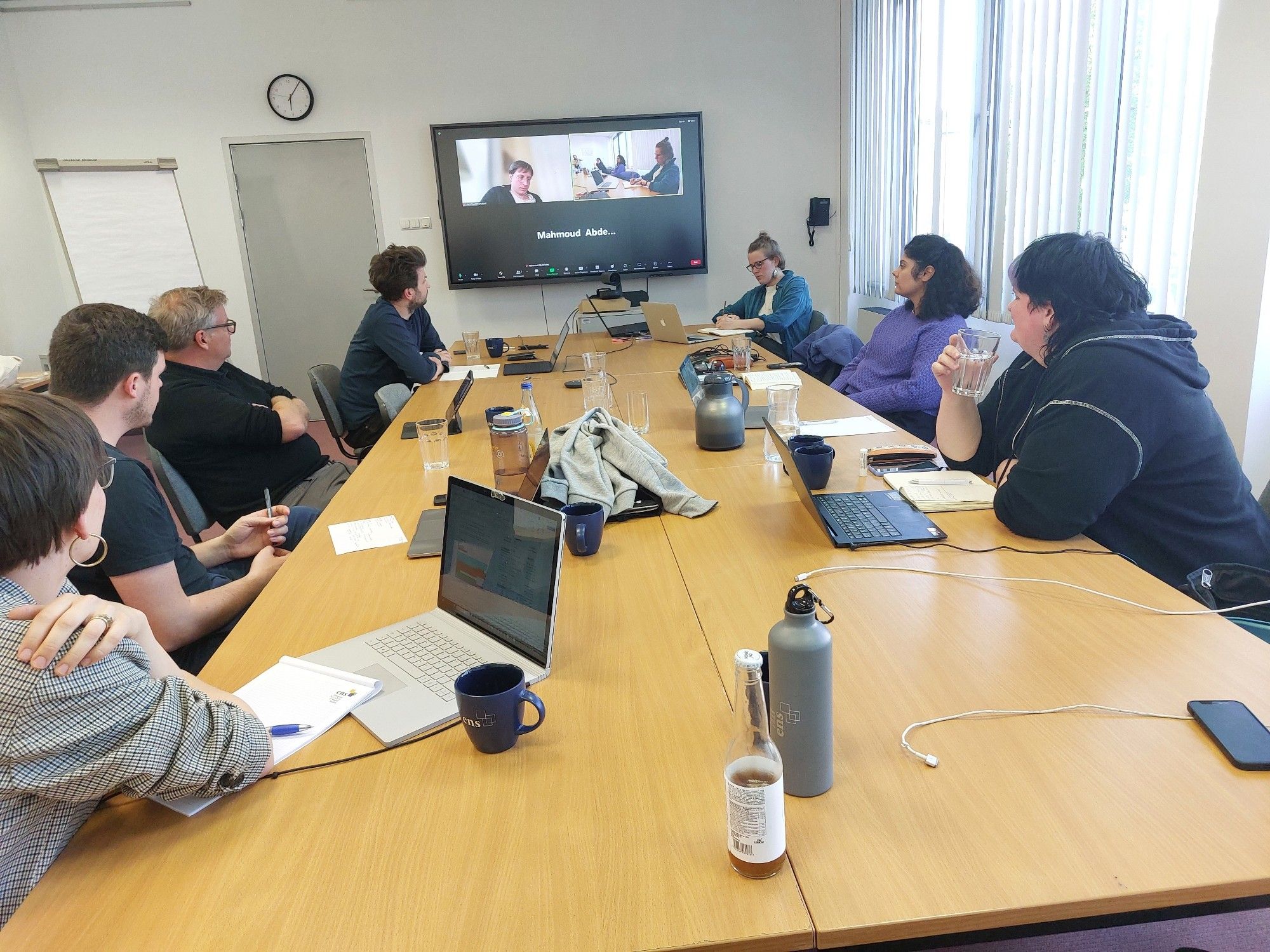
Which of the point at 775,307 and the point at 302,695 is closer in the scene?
the point at 302,695

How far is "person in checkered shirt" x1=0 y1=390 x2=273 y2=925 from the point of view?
93 centimetres

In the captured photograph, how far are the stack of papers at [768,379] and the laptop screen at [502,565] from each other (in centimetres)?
205

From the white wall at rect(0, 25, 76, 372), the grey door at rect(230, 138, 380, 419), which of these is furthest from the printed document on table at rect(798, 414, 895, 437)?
the white wall at rect(0, 25, 76, 372)

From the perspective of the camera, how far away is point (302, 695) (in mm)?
1326

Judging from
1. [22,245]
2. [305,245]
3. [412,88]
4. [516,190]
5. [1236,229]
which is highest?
[412,88]

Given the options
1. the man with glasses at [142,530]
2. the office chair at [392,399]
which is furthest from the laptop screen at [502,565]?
the office chair at [392,399]

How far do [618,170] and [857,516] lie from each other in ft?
17.0

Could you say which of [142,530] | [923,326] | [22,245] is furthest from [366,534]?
[22,245]

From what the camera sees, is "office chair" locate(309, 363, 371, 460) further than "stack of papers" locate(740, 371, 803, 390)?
Yes

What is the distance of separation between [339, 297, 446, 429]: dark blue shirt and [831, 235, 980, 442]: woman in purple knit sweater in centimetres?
207

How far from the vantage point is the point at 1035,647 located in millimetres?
1343

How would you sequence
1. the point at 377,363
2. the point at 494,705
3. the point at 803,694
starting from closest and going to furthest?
1. the point at 803,694
2. the point at 494,705
3. the point at 377,363

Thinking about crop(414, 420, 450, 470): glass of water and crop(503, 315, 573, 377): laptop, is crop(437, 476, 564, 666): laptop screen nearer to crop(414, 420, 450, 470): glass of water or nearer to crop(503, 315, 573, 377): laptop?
crop(414, 420, 450, 470): glass of water

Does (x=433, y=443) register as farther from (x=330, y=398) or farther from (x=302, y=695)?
(x=330, y=398)
